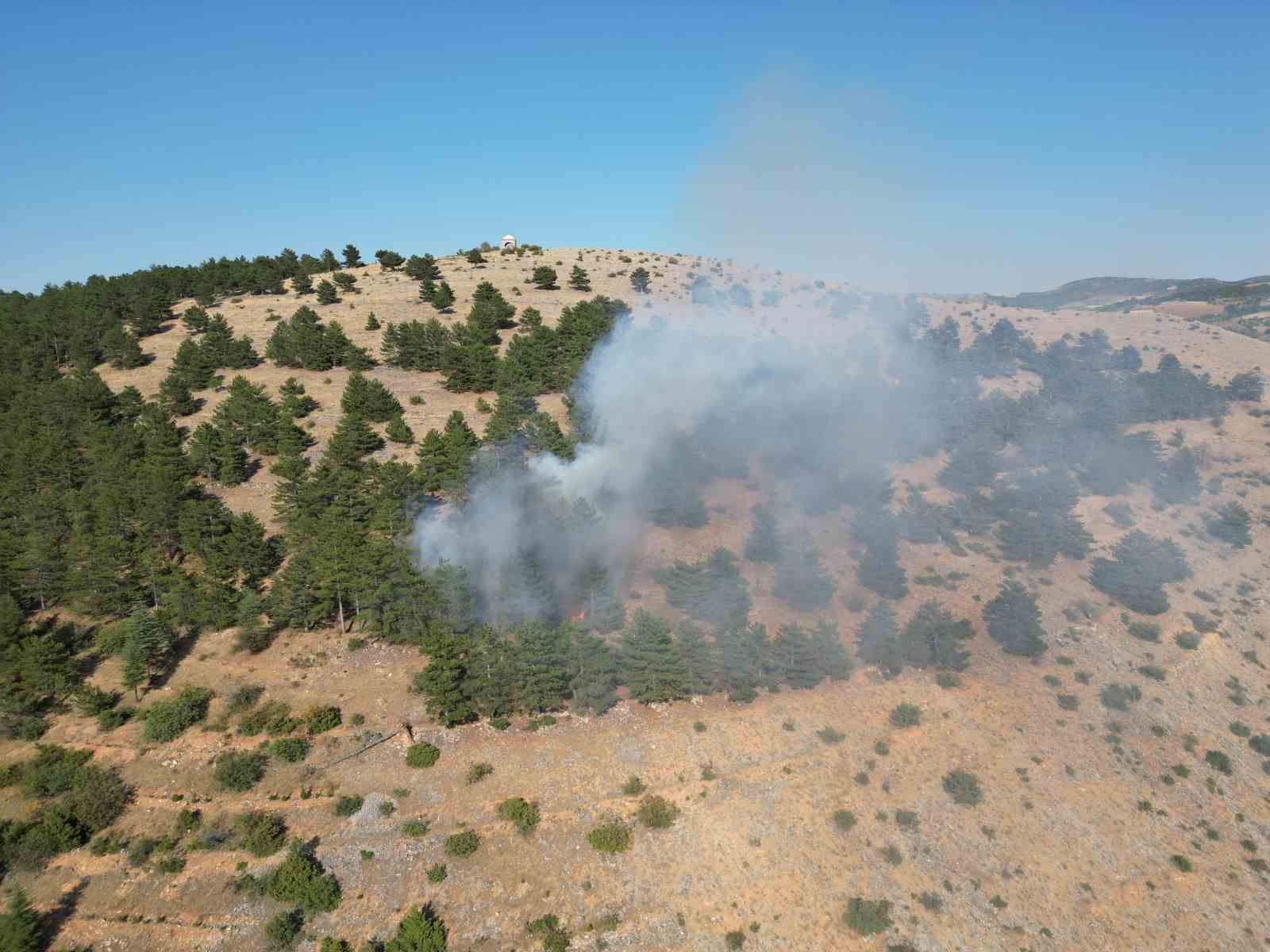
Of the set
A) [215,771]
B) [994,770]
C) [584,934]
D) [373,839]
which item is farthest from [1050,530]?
[215,771]

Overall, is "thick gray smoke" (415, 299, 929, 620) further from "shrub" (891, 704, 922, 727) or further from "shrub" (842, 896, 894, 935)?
"shrub" (842, 896, 894, 935)

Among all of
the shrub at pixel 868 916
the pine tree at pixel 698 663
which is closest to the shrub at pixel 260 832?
the pine tree at pixel 698 663

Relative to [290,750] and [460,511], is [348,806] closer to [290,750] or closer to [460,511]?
[290,750]

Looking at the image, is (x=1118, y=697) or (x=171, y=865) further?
(x=1118, y=697)

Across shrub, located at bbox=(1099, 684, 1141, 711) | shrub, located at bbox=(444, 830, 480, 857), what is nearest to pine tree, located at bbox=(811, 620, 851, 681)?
shrub, located at bbox=(1099, 684, 1141, 711)

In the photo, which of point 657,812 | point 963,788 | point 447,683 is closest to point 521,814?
point 657,812

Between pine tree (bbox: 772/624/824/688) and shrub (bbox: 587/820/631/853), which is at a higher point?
pine tree (bbox: 772/624/824/688)
